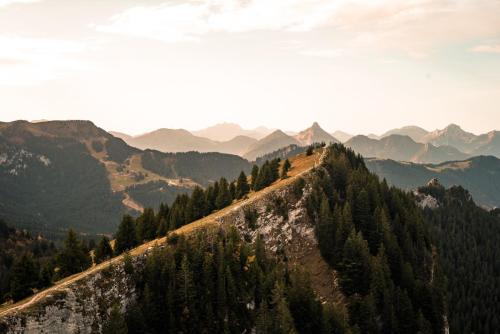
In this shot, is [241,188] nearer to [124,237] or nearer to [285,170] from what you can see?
[285,170]

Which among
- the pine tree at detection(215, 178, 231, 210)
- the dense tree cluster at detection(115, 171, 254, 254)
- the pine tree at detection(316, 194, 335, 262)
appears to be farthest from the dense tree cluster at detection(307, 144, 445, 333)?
the dense tree cluster at detection(115, 171, 254, 254)

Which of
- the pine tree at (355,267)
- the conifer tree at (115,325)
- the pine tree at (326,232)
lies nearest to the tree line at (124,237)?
the conifer tree at (115,325)

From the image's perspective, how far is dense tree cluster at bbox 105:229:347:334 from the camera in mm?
96062

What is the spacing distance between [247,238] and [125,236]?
35469 mm

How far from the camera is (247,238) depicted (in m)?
121

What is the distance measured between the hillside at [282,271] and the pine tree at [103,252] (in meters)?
15.4

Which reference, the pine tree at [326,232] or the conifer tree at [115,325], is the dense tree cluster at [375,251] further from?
the conifer tree at [115,325]

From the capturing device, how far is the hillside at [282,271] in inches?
3612

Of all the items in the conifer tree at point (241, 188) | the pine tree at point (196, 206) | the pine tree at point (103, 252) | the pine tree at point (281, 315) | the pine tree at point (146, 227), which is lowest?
the pine tree at point (281, 315)

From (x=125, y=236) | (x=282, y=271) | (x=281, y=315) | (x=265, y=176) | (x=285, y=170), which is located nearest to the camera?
(x=281, y=315)

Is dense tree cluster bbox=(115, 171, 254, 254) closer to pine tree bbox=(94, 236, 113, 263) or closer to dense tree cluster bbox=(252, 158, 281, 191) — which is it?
pine tree bbox=(94, 236, 113, 263)

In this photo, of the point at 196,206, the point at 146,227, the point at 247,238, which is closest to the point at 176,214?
the point at 196,206

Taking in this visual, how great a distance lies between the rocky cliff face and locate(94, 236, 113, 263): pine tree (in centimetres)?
2336

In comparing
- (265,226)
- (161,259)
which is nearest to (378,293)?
(265,226)
